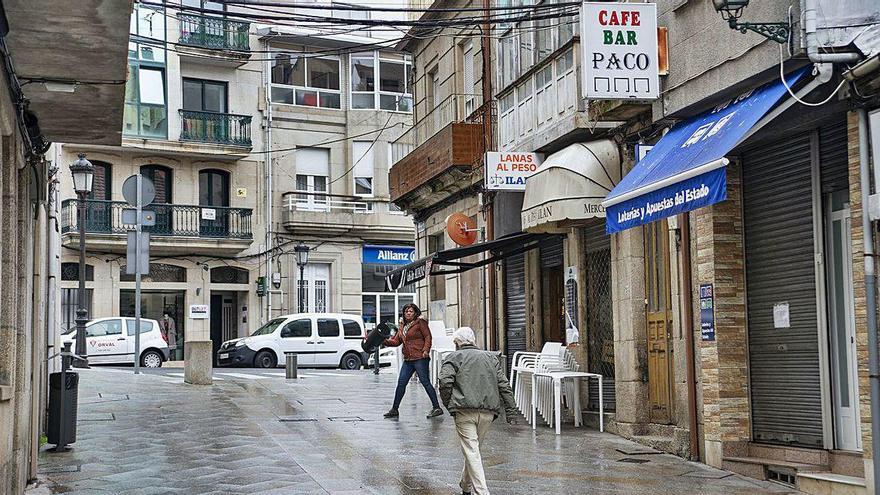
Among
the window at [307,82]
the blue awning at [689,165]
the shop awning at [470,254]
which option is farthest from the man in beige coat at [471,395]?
the window at [307,82]

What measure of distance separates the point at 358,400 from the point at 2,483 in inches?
441

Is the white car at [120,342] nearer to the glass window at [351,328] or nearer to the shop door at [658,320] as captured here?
the glass window at [351,328]

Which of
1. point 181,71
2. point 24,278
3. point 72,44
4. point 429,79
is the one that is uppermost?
point 181,71

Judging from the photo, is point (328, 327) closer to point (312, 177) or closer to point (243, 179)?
point (243, 179)

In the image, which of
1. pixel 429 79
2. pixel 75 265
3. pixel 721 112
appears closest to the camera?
pixel 721 112

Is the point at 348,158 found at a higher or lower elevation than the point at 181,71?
lower

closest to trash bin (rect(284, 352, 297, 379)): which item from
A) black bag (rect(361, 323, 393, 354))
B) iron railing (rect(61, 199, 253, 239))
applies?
black bag (rect(361, 323, 393, 354))

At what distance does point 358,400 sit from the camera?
1911 cm

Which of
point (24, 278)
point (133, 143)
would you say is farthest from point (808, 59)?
point (133, 143)

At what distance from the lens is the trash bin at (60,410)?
12.5m

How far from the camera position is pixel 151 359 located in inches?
1248

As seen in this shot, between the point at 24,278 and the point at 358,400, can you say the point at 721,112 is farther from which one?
the point at 358,400

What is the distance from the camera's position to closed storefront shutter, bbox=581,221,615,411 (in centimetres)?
1541

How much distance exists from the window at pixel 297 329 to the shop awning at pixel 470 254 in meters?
11.3
